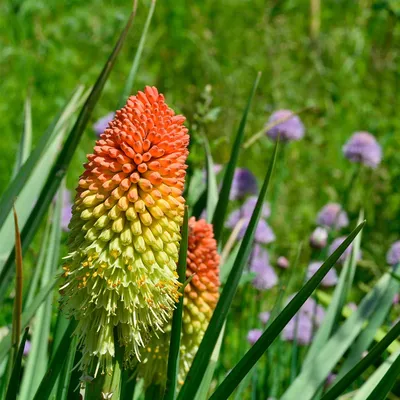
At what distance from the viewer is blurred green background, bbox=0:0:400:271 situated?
14.8ft

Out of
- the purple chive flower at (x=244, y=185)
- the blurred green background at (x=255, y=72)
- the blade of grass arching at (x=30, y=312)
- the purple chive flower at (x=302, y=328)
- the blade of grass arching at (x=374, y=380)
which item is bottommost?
the blade of grass arching at (x=30, y=312)

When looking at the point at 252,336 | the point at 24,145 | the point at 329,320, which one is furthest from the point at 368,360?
the point at 252,336

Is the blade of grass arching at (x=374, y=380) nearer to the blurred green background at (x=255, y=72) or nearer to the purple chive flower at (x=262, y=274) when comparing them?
the purple chive flower at (x=262, y=274)

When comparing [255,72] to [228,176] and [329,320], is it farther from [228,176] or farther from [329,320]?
[228,176]

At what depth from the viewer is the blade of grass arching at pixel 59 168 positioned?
5.99 feet

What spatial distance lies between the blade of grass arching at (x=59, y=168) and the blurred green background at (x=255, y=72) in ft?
7.58

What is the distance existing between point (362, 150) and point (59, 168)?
2112mm

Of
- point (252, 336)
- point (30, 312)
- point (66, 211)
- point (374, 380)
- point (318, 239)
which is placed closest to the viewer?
point (30, 312)

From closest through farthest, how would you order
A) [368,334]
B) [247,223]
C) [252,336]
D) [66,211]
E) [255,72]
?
[368,334] < [252,336] < [247,223] < [66,211] < [255,72]

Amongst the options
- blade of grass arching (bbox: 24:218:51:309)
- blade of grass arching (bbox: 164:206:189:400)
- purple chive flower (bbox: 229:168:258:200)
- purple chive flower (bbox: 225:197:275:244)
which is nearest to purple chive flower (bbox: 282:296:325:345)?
purple chive flower (bbox: 225:197:275:244)

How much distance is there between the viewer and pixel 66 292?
1300mm

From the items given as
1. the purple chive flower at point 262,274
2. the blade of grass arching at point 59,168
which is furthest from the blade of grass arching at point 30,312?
the purple chive flower at point 262,274

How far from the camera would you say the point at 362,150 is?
12.0 feet

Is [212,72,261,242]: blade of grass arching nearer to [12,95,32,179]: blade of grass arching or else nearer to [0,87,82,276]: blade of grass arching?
[0,87,82,276]: blade of grass arching
